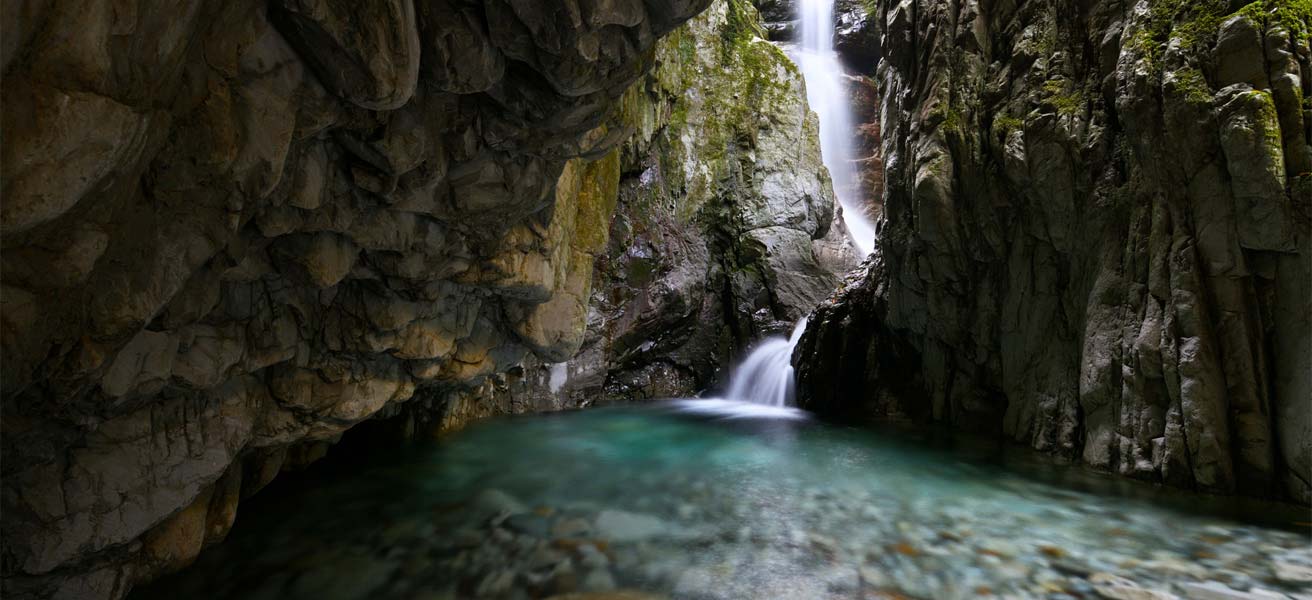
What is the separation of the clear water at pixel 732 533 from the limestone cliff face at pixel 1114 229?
100 cm

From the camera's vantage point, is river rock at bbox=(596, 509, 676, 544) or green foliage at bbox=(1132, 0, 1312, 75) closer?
river rock at bbox=(596, 509, 676, 544)

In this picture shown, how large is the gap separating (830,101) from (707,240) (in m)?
14.7

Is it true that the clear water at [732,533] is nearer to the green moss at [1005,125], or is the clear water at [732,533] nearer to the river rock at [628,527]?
the river rock at [628,527]

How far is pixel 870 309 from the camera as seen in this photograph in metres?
15.5

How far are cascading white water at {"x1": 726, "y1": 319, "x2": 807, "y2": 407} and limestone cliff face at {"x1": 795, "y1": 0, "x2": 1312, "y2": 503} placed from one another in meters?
4.23

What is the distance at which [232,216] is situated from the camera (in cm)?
333

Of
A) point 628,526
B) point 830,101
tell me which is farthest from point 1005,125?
point 830,101

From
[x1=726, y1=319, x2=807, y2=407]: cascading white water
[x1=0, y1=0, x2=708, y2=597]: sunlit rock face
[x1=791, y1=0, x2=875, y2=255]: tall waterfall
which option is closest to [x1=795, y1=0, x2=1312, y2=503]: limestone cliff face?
[x1=726, y1=319, x2=807, y2=407]: cascading white water

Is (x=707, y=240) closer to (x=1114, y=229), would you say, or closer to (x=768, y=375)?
(x=768, y=375)

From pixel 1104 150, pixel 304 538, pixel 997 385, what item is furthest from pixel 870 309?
pixel 304 538

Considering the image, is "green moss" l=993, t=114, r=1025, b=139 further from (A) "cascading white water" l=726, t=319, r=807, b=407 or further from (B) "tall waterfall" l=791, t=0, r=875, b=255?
(B) "tall waterfall" l=791, t=0, r=875, b=255

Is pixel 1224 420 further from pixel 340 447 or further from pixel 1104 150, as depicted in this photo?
pixel 340 447

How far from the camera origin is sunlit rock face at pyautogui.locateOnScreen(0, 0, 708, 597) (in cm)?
234

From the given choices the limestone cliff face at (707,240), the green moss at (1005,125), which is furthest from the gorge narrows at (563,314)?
the limestone cliff face at (707,240)
